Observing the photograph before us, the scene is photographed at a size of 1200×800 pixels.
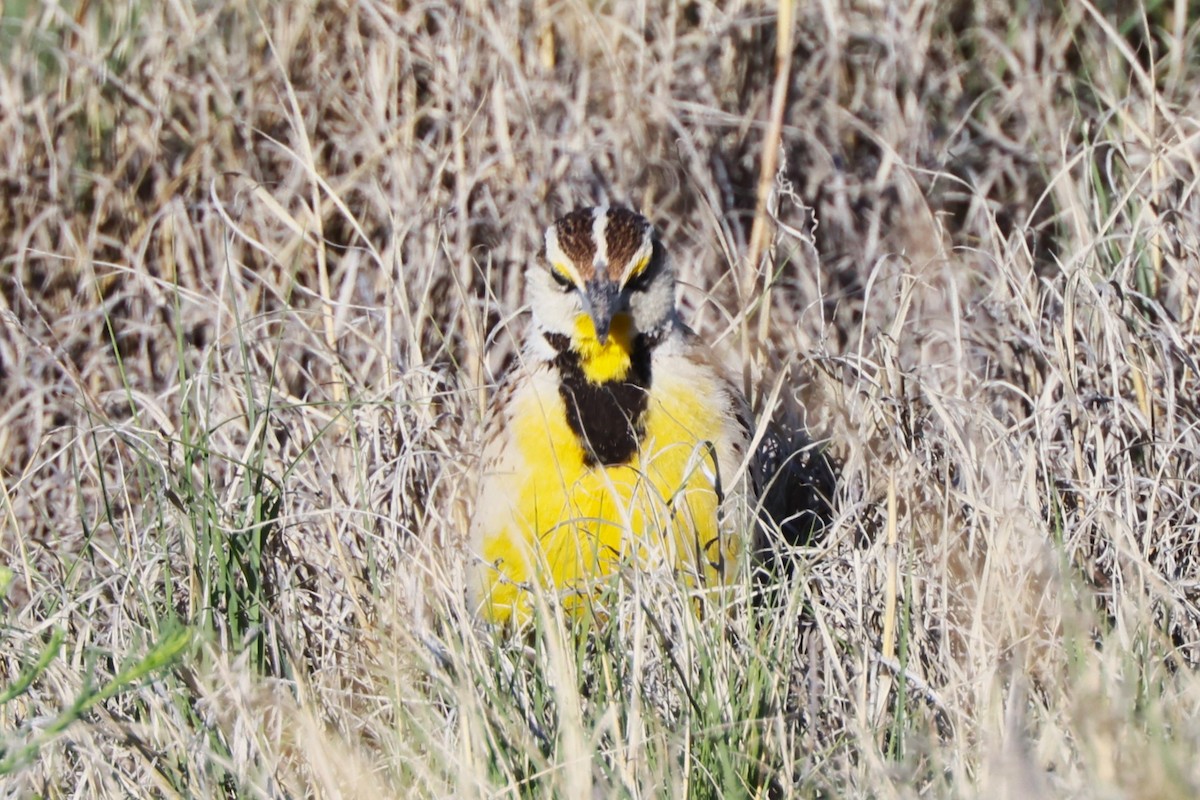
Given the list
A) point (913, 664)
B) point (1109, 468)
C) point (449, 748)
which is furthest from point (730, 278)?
point (449, 748)

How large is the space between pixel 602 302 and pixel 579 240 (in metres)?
0.18

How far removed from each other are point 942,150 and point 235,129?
195 cm

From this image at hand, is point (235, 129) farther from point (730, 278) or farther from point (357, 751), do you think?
point (357, 751)

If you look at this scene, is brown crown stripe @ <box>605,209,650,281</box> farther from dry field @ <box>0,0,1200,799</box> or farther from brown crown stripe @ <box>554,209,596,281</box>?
dry field @ <box>0,0,1200,799</box>

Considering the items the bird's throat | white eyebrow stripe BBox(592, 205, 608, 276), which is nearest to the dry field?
the bird's throat

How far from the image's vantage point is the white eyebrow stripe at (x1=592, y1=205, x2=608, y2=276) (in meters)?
3.23

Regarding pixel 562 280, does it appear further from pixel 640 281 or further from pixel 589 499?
pixel 589 499

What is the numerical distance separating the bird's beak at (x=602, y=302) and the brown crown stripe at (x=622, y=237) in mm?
34

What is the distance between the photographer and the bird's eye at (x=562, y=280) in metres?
3.32

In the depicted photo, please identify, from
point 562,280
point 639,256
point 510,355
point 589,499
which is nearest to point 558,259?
point 562,280

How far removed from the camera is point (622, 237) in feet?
10.8

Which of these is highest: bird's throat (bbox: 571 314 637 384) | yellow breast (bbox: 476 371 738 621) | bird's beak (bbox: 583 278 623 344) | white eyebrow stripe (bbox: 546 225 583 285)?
white eyebrow stripe (bbox: 546 225 583 285)

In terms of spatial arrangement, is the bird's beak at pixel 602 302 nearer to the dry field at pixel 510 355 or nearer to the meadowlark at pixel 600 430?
the meadowlark at pixel 600 430

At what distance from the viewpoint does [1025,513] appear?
3062mm
